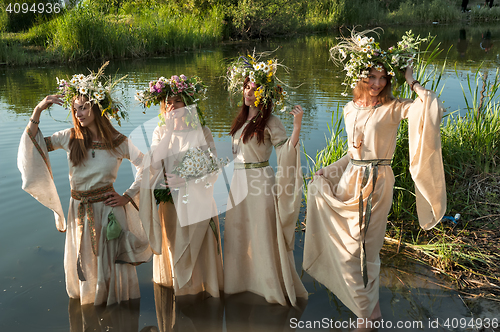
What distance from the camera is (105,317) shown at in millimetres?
3320

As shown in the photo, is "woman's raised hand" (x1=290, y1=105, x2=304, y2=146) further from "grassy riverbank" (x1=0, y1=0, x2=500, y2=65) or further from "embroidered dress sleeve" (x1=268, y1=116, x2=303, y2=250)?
"grassy riverbank" (x1=0, y1=0, x2=500, y2=65)

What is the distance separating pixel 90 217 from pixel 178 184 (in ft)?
2.47

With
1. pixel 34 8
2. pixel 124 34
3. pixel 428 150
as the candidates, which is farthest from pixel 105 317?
pixel 34 8

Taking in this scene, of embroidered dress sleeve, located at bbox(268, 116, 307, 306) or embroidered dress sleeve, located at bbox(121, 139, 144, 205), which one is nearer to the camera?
embroidered dress sleeve, located at bbox(268, 116, 307, 306)

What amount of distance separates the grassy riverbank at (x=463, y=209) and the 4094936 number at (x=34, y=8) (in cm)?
1745

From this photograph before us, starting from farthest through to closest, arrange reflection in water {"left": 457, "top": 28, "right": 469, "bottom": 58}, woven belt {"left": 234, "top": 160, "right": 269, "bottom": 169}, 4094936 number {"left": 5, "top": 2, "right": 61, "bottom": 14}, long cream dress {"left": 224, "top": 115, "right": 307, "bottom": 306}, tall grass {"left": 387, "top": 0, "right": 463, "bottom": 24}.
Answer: tall grass {"left": 387, "top": 0, "right": 463, "bottom": 24}
4094936 number {"left": 5, "top": 2, "right": 61, "bottom": 14}
reflection in water {"left": 457, "top": 28, "right": 469, "bottom": 58}
woven belt {"left": 234, "top": 160, "right": 269, "bottom": 169}
long cream dress {"left": 224, "top": 115, "right": 307, "bottom": 306}

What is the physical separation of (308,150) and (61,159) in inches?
169

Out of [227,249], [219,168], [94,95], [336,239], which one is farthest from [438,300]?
[94,95]

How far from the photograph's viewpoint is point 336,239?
338 centimetres

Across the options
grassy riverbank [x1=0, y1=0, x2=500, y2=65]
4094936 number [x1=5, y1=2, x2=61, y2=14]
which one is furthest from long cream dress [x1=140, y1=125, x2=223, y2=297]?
4094936 number [x1=5, y1=2, x2=61, y2=14]

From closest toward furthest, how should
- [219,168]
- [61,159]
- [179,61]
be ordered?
1. [219,168]
2. [61,159]
3. [179,61]

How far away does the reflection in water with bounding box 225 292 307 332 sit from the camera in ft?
10.7

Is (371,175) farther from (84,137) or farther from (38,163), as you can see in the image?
(38,163)

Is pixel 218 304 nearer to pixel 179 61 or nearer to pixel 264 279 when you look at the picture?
pixel 264 279
